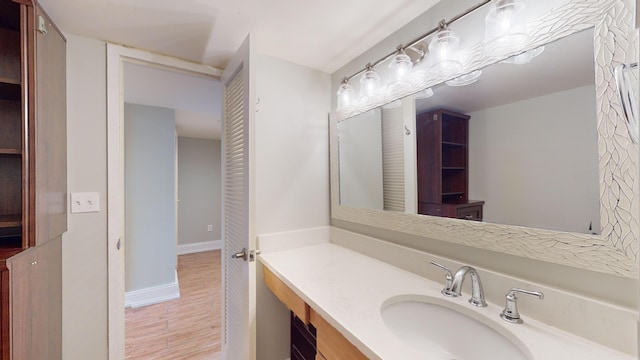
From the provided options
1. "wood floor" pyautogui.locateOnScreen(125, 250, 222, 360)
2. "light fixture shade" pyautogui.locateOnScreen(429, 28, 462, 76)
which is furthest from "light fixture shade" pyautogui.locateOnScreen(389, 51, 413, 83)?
"wood floor" pyautogui.locateOnScreen(125, 250, 222, 360)

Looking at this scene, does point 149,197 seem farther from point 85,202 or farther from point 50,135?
point 50,135

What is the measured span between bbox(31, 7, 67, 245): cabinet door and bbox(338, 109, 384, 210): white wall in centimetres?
151

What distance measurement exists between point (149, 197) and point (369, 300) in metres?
2.66

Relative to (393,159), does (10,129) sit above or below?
above

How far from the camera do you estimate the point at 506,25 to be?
88cm

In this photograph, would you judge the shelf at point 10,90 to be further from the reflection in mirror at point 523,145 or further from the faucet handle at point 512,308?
the faucet handle at point 512,308

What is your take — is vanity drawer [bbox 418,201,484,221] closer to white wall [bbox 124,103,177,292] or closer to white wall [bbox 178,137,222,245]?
white wall [bbox 124,103,177,292]

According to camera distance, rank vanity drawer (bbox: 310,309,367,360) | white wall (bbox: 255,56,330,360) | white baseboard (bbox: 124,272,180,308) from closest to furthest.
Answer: vanity drawer (bbox: 310,309,367,360), white wall (bbox: 255,56,330,360), white baseboard (bbox: 124,272,180,308)

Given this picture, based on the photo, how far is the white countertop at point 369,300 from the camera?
2.19 feet

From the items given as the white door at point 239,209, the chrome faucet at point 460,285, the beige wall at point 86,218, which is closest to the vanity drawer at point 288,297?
the white door at point 239,209

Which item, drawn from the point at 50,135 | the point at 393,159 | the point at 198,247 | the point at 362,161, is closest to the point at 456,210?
the point at 393,159

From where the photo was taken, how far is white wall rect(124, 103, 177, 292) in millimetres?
2549

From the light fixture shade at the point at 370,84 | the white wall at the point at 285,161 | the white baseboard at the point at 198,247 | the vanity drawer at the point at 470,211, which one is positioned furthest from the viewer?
the white baseboard at the point at 198,247

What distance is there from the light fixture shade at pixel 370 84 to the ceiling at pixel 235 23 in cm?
18
